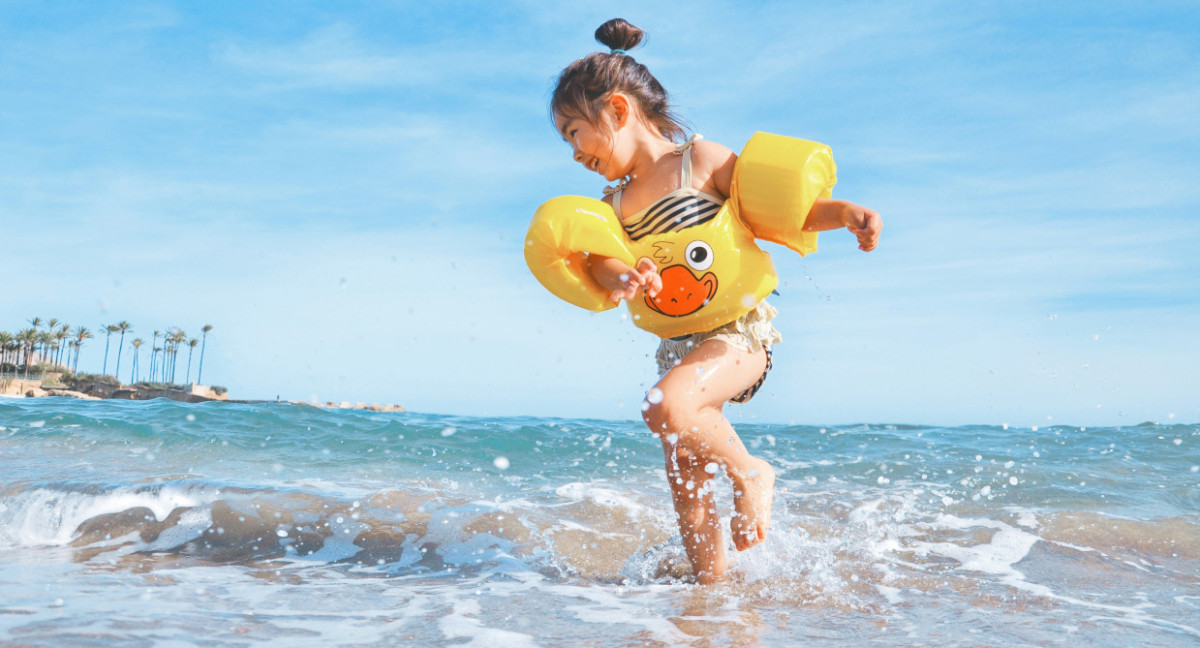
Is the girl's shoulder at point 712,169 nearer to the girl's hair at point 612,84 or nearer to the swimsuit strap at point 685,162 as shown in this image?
the swimsuit strap at point 685,162

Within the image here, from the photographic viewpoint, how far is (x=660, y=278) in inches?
130

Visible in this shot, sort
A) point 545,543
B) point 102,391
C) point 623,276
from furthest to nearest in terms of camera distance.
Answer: point 102,391
point 545,543
point 623,276

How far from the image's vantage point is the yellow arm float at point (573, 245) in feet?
11.0

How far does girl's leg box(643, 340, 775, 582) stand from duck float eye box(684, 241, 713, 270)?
34 centimetres

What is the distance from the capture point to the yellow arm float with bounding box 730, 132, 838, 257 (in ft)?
10.8

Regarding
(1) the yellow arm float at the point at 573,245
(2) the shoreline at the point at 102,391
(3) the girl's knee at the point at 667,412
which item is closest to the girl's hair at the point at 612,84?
(1) the yellow arm float at the point at 573,245

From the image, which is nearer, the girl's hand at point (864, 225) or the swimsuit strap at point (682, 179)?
the girl's hand at point (864, 225)

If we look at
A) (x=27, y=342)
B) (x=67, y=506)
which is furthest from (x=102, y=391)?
(x=67, y=506)

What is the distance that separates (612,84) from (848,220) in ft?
3.58

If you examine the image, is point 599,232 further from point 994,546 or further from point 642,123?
point 994,546

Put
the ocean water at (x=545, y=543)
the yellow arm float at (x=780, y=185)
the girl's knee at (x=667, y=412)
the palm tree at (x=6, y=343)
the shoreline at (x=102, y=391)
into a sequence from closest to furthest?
the ocean water at (x=545, y=543) → the girl's knee at (x=667, y=412) → the yellow arm float at (x=780, y=185) → the shoreline at (x=102, y=391) → the palm tree at (x=6, y=343)

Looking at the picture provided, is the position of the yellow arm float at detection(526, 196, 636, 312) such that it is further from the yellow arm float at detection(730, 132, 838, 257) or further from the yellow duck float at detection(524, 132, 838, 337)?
the yellow arm float at detection(730, 132, 838, 257)

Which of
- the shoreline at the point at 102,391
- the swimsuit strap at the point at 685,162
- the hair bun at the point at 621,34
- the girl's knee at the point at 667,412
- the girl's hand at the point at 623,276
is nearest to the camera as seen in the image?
the girl's hand at the point at 623,276

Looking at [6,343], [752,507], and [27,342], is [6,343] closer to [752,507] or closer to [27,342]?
Result: [27,342]
